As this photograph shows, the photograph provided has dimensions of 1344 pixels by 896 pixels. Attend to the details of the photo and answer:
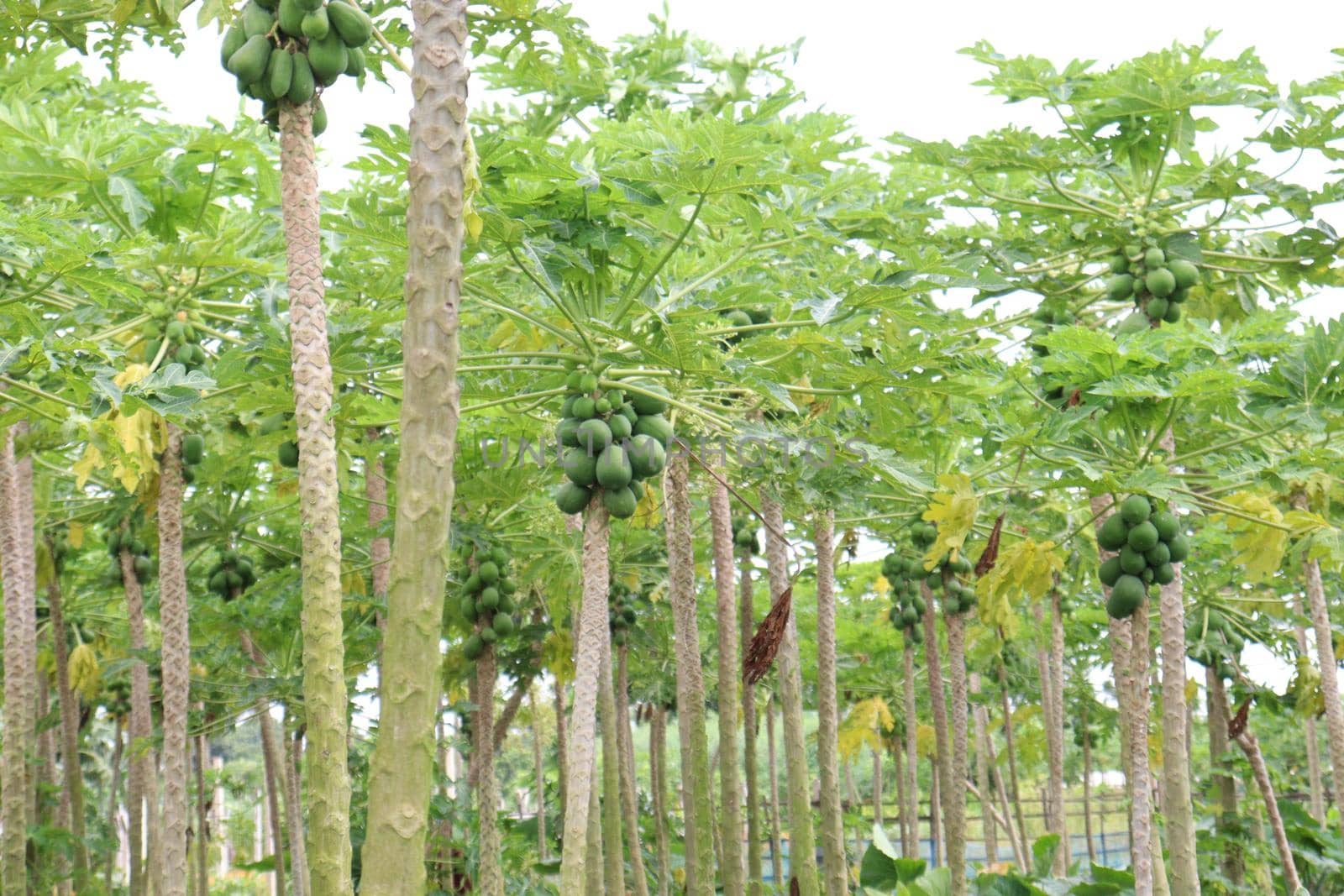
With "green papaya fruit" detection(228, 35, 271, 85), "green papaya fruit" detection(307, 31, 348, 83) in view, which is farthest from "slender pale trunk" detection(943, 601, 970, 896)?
"green papaya fruit" detection(228, 35, 271, 85)

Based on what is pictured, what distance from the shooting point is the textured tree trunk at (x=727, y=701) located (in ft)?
26.4

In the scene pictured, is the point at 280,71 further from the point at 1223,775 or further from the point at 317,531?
the point at 1223,775

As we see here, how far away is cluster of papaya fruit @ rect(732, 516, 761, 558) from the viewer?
11875 mm

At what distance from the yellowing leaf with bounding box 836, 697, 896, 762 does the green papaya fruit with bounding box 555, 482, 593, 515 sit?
979 centimetres

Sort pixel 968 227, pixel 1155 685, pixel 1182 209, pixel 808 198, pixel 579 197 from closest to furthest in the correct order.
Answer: pixel 579 197 → pixel 808 198 → pixel 1182 209 → pixel 968 227 → pixel 1155 685

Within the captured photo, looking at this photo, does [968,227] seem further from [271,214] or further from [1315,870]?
[1315,870]

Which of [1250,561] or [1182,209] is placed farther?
[1182,209]

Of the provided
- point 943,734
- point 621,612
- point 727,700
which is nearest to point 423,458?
point 727,700

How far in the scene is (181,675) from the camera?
21.7ft

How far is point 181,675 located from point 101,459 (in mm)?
1321

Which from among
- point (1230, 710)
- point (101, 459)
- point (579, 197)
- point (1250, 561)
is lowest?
point (1230, 710)

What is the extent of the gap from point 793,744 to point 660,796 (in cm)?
632

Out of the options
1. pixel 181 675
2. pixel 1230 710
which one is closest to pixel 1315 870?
pixel 1230 710

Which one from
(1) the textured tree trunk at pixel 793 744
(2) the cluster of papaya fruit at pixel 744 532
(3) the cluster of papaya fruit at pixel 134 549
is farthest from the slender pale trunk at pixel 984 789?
(3) the cluster of papaya fruit at pixel 134 549
